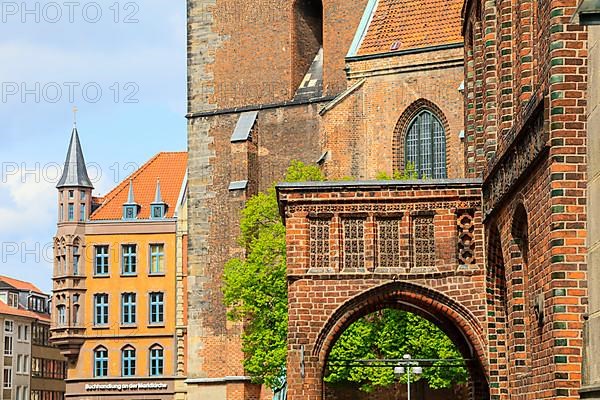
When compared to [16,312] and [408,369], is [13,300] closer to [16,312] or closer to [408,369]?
[16,312]

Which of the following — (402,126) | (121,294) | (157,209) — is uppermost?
(157,209)

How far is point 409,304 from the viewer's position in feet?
72.9

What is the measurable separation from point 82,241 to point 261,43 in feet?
88.4

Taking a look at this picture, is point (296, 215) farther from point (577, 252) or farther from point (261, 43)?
point (261, 43)

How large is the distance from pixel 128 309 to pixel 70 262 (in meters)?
4.08

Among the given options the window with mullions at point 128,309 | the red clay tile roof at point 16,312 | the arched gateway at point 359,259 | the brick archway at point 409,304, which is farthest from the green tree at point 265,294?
the red clay tile roof at point 16,312

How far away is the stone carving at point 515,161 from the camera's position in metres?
13.6

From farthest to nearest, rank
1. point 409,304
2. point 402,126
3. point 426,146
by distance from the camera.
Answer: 1. point 402,126
2. point 426,146
3. point 409,304

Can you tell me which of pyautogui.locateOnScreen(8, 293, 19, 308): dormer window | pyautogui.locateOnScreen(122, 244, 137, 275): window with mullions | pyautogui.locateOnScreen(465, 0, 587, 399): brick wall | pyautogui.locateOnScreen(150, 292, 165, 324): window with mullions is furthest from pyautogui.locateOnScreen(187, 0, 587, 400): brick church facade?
pyautogui.locateOnScreen(8, 293, 19, 308): dormer window

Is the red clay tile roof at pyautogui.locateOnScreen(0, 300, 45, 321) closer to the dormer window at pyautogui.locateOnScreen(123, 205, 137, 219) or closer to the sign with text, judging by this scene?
the dormer window at pyautogui.locateOnScreen(123, 205, 137, 219)

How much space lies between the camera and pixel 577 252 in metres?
12.5

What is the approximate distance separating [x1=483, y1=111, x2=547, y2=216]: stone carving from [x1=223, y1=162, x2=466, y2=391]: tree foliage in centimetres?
1781

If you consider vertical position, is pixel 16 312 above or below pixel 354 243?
above

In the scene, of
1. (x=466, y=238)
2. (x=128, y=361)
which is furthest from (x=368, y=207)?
(x=128, y=361)
